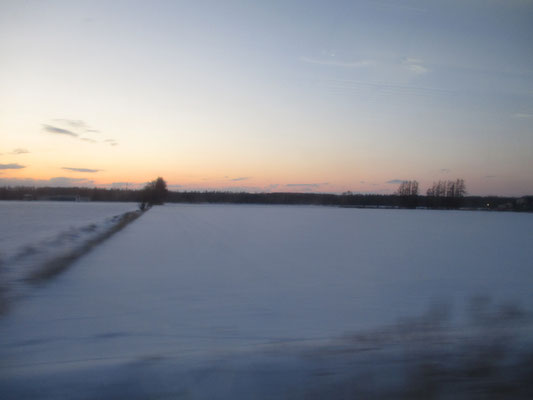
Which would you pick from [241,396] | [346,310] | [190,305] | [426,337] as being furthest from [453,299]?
[241,396]

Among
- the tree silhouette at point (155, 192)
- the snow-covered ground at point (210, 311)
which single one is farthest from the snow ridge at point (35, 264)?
the tree silhouette at point (155, 192)

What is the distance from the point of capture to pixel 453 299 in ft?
20.1

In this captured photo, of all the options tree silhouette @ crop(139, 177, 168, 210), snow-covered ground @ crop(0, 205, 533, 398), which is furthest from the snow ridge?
tree silhouette @ crop(139, 177, 168, 210)

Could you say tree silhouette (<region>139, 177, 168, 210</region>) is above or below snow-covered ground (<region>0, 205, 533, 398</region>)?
above

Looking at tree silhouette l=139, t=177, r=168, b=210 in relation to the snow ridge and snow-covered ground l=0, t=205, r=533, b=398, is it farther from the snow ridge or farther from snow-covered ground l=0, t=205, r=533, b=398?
snow-covered ground l=0, t=205, r=533, b=398

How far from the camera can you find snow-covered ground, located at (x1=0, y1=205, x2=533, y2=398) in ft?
9.93

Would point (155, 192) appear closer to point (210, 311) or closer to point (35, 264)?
point (35, 264)

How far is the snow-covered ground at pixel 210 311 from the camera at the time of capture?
3.03 metres

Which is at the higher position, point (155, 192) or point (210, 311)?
point (155, 192)

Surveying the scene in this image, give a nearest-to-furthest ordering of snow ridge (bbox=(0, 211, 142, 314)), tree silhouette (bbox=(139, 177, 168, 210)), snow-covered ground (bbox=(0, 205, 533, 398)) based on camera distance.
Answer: snow-covered ground (bbox=(0, 205, 533, 398)) → snow ridge (bbox=(0, 211, 142, 314)) → tree silhouette (bbox=(139, 177, 168, 210))

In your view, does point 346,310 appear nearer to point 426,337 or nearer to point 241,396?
point 426,337

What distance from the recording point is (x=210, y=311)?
5137 mm

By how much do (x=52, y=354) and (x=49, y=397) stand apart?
97 cm

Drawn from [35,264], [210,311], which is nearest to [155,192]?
[35,264]
